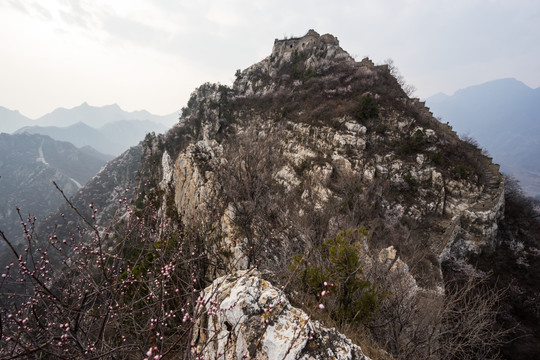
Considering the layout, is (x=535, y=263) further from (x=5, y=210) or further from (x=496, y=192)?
(x=5, y=210)

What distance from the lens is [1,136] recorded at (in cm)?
18025

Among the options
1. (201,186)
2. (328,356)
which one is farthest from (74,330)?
(201,186)

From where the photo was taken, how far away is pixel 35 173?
462 feet

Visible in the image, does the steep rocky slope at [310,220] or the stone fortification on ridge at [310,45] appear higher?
the stone fortification on ridge at [310,45]

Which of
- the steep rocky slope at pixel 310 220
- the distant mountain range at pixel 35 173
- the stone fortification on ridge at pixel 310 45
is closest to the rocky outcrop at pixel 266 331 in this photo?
the steep rocky slope at pixel 310 220

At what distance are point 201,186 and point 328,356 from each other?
11578mm

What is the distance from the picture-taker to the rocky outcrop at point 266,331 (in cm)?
314

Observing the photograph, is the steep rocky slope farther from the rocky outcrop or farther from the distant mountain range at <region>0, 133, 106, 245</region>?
the distant mountain range at <region>0, 133, 106, 245</region>

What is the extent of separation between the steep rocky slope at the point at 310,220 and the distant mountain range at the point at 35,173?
118 metres

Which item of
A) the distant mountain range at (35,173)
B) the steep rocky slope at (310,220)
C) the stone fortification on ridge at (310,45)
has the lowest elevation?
the distant mountain range at (35,173)

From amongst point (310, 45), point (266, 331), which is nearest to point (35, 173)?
point (310, 45)

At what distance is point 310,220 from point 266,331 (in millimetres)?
11441

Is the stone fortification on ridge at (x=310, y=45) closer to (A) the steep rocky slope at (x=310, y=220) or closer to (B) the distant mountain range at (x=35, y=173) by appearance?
(A) the steep rocky slope at (x=310, y=220)

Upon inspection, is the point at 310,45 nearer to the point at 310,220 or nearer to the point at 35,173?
the point at 310,220
